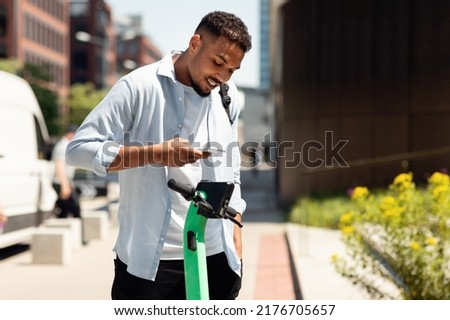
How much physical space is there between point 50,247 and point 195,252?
28.6 feet

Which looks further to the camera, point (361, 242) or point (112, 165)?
point (361, 242)

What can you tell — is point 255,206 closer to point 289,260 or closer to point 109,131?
point 289,260

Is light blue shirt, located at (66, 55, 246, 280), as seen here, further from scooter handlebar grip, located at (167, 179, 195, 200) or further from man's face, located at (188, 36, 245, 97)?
scooter handlebar grip, located at (167, 179, 195, 200)

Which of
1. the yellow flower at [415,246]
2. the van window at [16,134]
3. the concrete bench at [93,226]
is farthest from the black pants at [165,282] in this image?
the concrete bench at [93,226]

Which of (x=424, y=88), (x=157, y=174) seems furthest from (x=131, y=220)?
(x=424, y=88)

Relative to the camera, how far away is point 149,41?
14900cm

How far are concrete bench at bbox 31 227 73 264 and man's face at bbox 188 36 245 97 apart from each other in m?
8.44

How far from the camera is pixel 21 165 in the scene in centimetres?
1129

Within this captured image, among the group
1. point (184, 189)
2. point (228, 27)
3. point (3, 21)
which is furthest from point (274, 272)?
point (3, 21)

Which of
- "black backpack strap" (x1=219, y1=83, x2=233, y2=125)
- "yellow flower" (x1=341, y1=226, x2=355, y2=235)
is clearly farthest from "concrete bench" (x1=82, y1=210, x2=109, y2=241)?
"black backpack strap" (x1=219, y1=83, x2=233, y2=125)

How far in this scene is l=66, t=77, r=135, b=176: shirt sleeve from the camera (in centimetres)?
289

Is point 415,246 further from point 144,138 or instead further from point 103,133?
point 103,133

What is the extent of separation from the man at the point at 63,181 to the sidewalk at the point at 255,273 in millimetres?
668

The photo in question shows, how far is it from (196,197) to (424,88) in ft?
56.6
